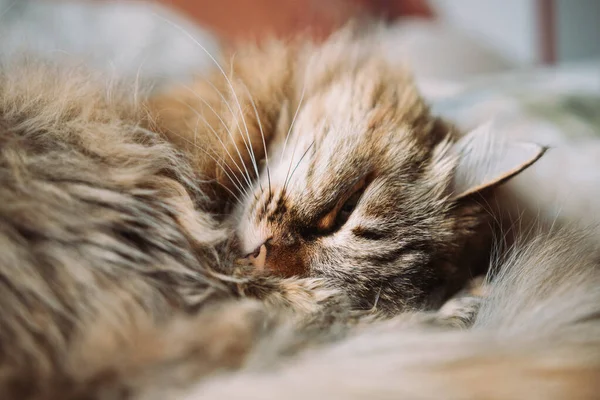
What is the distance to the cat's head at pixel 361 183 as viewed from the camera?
79 cm

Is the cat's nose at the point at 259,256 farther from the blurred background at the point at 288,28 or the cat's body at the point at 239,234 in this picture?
the blurred background at the point at 288,28

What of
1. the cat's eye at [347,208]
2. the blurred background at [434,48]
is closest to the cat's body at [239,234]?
the cat's eye at [347,208]

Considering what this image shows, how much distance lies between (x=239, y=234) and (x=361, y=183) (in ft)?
0.75

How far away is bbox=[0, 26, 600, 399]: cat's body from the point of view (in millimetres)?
507

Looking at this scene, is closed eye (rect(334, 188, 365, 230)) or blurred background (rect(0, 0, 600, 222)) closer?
closed eye (rect(334, 188, 365, 230))

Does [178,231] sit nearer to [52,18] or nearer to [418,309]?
[418,309]

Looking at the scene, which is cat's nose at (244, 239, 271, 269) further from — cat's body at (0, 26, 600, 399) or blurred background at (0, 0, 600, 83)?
blurred background at (0, 0, 600, 83)

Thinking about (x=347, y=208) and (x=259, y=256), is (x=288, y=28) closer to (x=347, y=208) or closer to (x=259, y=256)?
(x=347, y=208)

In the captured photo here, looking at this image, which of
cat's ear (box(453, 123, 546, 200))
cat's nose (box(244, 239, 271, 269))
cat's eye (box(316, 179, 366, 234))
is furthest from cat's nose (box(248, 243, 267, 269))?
cat's ear (box(453, 123, 546, 200))

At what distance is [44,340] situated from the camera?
500 millimetres

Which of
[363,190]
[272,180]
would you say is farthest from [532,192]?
[272,180]

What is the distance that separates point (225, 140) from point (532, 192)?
625 mm

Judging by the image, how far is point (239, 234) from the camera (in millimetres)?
792

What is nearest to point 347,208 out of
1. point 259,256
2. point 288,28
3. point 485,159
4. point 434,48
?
point 259,256
